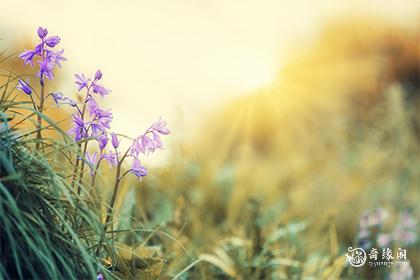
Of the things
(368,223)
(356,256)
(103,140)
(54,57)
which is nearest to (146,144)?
(103,140)

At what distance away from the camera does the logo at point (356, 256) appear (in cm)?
336

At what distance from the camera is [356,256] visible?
11.4 ft

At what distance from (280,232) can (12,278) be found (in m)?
2.03

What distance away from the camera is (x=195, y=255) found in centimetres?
327

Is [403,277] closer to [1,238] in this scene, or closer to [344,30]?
[1,238]

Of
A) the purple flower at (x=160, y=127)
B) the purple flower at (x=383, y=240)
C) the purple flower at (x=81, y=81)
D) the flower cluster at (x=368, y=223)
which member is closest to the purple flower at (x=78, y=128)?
the purple flower at (x=81, y=81)

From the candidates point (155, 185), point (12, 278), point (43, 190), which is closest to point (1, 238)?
point (12, 278)

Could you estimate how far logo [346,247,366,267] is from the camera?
336cm

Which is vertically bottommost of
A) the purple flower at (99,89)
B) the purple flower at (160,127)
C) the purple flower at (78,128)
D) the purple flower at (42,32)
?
the purple flower at (160,127)

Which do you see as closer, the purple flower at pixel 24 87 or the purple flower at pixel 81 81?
the purple flower at pixel 24 87

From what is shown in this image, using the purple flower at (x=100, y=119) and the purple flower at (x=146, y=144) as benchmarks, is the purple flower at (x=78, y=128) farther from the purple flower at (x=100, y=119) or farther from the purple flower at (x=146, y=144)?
the purple flower at (x=146, y=144)

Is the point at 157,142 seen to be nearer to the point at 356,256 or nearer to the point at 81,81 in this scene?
the point at 81,81

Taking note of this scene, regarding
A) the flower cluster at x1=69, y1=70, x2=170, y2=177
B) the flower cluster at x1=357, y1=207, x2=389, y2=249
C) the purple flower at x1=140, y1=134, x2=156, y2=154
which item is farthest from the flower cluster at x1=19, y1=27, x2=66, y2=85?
the flower cluster at x1=357, y1=207, x2=389, y2=249

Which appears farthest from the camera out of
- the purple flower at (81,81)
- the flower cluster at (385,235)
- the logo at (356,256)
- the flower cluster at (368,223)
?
the flower cluster at (385,235)
